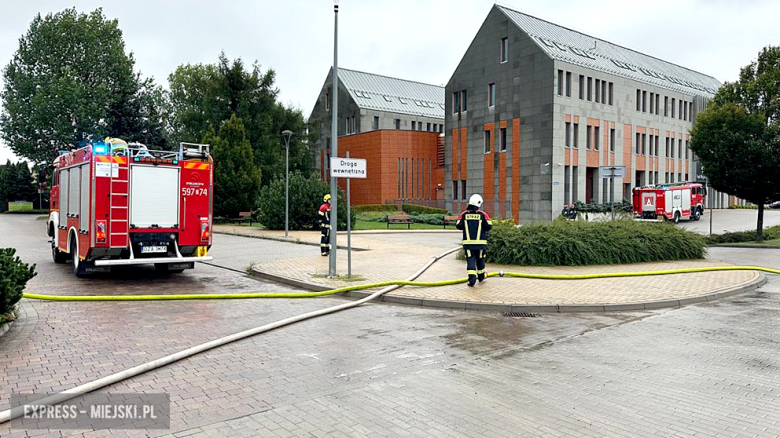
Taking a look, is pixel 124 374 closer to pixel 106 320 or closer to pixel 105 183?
pixel 106 320

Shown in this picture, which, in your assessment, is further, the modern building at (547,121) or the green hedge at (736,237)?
the modern building at (547,121)

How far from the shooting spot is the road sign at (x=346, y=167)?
38.9ft


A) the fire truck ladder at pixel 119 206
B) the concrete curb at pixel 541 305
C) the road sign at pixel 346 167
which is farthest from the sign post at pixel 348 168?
the fire truck ladder at pixel 119 206

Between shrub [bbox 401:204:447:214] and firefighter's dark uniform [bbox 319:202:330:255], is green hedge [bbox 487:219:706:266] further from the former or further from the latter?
shrub [bbox 401:204:447:214]

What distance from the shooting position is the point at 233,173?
37.5 metres

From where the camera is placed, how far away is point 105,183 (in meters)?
11.5

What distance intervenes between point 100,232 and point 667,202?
124ft

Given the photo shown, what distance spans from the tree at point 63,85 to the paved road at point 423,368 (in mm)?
45940

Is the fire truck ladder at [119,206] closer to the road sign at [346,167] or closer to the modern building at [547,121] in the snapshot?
the road sign at [346,167]

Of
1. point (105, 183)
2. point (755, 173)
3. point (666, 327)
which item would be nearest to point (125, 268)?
point (105, 183)

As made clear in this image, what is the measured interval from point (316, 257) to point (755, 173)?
18.1 metres

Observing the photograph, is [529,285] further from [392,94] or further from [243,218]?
[392,94]

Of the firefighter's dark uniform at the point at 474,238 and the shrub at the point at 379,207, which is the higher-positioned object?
the shrub at the point at 379,207

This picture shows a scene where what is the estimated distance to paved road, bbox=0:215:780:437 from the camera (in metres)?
4.59
